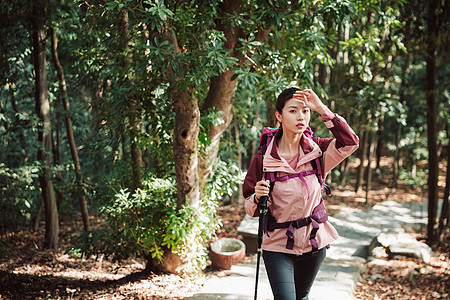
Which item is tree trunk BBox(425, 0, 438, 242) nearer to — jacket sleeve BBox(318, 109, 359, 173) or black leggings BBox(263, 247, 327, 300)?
jacket sleeve BBox(318, 109, 359, 173)

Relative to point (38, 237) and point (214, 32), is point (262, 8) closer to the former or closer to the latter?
point (214, 32)

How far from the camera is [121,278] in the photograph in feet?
16.6

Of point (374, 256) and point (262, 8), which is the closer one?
point (262, 8)

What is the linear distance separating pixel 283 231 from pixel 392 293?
12.8ft

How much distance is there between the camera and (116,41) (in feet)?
16.0

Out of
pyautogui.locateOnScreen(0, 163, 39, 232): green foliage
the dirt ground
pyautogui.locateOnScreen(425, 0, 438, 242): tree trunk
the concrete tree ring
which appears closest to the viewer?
the dirt ground

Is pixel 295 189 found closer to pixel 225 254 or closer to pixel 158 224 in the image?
pixel 158 224

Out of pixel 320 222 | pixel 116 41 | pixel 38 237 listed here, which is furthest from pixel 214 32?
pixel 38 237

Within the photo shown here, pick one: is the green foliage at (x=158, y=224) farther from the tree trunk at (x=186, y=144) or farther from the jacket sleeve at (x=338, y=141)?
the jacket sleeve at (x=338, y=141)

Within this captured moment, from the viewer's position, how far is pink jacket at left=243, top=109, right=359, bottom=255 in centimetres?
237

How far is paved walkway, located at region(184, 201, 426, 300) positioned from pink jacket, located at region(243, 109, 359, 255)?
1.80m

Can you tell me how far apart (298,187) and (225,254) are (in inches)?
137

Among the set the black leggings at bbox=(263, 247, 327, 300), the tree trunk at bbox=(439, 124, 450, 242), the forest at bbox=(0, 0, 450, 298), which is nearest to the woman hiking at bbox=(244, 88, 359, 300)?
the black leggings at bbox=(263, 247, 327, 300)

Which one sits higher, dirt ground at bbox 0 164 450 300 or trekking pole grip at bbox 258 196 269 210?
trekking pole grip at bbox 258 196 269 210
